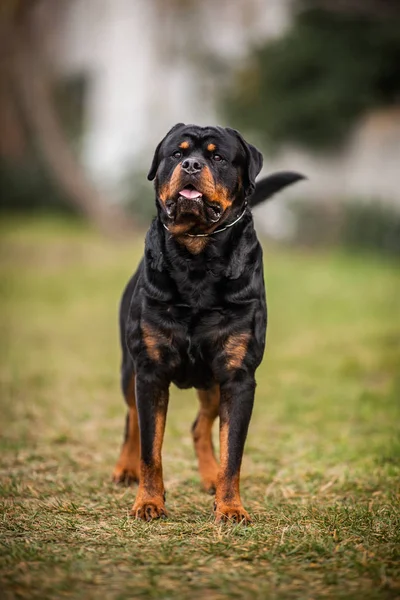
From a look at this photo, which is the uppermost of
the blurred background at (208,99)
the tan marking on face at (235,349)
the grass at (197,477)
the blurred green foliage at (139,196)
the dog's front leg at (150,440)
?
the blurred background at (208,99)

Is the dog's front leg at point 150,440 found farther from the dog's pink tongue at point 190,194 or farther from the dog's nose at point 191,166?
the dog's nose at point 191,166

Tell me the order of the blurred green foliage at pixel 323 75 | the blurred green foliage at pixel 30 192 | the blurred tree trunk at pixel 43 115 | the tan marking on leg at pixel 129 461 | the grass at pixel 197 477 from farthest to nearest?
the blurred green foliage at pixel 30 192 < the blurred tree trunk at pixel 43 115 < the blurred green foliage at pixel 323 75 < the tan marking on leg at pixel 129 461 < the grass at pixel 197 477

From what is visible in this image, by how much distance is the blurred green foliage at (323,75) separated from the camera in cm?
1923

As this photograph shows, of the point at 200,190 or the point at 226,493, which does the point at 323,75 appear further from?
the point at 226,493

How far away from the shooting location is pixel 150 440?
148 inches

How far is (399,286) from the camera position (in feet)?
45.3

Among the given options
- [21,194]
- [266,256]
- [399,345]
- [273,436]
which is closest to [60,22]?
[21,194]

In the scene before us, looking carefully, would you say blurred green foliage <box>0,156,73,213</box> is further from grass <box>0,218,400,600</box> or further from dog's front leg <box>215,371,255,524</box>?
dog's front leg <box>215,371,255,524</box>

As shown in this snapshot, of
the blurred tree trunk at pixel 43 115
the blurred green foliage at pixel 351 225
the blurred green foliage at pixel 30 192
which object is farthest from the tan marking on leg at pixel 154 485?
the blurred green foliage at pixel 30 192

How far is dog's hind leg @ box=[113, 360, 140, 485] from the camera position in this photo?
4.36m

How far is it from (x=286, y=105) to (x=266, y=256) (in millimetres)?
4445

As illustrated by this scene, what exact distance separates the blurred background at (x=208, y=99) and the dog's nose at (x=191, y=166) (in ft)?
38.9

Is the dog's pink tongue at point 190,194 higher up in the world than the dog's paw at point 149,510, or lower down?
higher up

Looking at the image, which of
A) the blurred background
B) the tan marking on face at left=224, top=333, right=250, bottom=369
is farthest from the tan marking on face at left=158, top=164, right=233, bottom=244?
the blurred background
